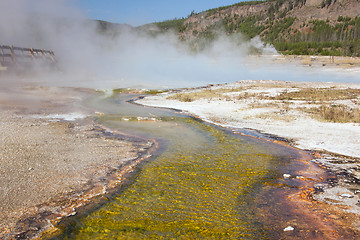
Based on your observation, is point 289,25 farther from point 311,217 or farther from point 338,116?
point 311,217

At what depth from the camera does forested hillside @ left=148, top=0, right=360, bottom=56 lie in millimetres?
66500

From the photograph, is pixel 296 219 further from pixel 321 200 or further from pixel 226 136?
pixel 226 136

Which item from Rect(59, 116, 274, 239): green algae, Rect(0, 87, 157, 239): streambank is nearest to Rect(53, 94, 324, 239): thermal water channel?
Rect(59, 116, 274, 239): green algae

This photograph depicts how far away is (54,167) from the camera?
18.7ft

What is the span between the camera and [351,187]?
18.2ft

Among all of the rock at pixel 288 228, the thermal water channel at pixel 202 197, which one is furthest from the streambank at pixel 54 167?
the rock at pixel 288 228

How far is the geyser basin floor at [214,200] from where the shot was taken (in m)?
4.01

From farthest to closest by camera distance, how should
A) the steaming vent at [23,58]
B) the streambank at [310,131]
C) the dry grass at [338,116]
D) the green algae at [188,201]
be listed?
the steaming vent at [23,58]
the dry grass at [338,116]
the streambank at [310,131]
the green algae at [188,201]

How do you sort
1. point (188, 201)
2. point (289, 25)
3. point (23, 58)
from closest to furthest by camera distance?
point (188, 201)
point (23, 58)
point (289, 25)

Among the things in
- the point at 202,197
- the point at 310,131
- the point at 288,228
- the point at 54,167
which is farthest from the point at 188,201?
the point at 310,131

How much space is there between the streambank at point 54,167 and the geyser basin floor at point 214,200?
418 millimetres

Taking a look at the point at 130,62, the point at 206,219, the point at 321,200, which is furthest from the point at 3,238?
the point at 130,62

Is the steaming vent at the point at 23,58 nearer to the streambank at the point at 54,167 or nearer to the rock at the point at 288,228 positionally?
the streambank at the point at 54,167

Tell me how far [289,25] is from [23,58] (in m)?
86.0
